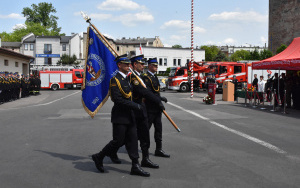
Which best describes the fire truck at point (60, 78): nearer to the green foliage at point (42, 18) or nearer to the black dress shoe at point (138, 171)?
the black dress shoe at point (138, 171)

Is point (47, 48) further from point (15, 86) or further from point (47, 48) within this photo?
point (15, 86)

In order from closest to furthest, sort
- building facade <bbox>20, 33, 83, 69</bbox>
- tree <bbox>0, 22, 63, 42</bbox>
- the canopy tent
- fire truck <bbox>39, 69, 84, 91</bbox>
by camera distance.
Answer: the canopy tent, fire truck <bbox>39, 69, 84, 91</bbox>, building facade <bbox>20, 33, 83, 69</bbox>, tree <bbox>0, 22, 63, 42</bbox>

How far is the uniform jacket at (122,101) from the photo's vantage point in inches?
192

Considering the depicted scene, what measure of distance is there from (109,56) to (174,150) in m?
2.34

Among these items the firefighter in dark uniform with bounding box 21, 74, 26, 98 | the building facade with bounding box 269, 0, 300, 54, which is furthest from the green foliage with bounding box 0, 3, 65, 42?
the firefighter in dark uniform with bounding box 21, 74, 26, 98

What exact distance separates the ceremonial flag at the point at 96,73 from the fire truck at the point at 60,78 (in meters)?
35.0

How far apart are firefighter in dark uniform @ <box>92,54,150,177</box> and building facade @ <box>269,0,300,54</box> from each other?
4899 centimetres

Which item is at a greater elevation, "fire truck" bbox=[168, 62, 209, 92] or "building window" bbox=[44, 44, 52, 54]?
"building window" bbox=[44, 44, 52, 54]

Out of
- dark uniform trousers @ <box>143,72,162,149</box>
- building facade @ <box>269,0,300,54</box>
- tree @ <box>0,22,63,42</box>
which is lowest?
dark uniform trousers @ <box>143,72,162,149</box>

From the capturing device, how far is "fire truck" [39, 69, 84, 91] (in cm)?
3975

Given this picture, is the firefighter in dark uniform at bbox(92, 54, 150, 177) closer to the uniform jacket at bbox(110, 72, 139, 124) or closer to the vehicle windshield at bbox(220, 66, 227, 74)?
the uniform jacket at bbox(110, 72, 139, 124)

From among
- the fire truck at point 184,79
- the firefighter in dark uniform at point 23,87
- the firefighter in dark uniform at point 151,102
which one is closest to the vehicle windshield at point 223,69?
the fire truck at point 184,79

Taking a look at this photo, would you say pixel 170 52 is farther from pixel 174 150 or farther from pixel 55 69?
pixel 174 150

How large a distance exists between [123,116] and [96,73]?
1561 millimetres
